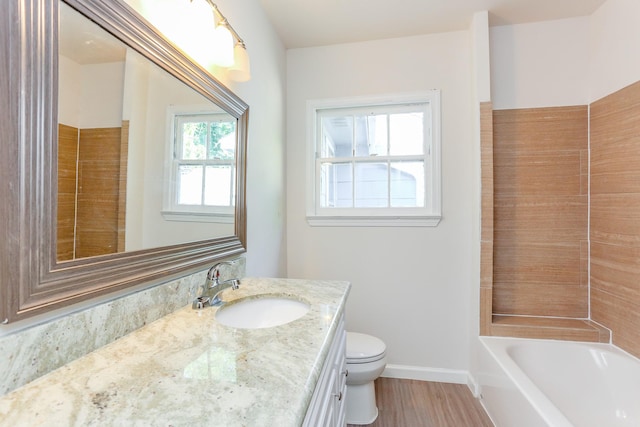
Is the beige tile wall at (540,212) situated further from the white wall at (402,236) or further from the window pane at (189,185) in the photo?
the window pane at (189,185)

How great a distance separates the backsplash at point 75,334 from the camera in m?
0.59

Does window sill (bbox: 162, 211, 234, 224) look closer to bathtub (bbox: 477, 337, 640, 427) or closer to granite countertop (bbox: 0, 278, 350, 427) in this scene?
granite countertop (bbox: 0, 278, 350, 427)

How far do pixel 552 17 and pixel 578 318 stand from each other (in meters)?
Result: 2.07

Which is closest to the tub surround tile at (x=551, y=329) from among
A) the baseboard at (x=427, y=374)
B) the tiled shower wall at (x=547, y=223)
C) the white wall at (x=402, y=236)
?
the tiled shower wall at (x=547, y=223)

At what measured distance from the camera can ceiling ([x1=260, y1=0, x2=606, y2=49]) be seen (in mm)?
1846

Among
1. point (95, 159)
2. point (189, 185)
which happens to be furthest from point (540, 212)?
point (95, 159)

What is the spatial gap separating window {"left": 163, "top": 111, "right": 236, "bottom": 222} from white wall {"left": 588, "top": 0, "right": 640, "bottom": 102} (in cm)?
226

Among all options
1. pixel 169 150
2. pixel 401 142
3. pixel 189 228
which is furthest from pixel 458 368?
pixel 169 150

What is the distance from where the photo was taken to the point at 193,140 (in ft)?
3.97

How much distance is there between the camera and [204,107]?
127cm

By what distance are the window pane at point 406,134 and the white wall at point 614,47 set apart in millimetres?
1105

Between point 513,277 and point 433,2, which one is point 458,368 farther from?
point 433,2

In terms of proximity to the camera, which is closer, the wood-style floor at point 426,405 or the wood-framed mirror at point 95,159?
the wood-framed mirror at point 95,159

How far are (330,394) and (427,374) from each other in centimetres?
151
